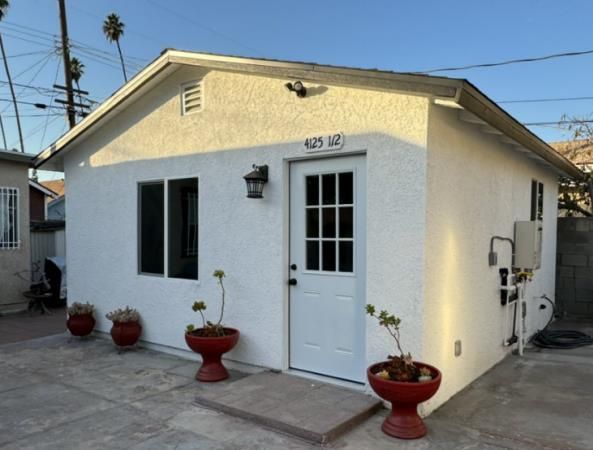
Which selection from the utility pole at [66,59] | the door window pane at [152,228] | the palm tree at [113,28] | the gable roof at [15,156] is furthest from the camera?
the palm tree at [113,28]

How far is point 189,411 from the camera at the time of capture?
4215 millimetres

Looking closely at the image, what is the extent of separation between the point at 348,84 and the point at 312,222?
148 cm

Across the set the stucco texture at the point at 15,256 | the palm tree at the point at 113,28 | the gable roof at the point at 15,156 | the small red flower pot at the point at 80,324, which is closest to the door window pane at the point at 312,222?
the small red flower pot at the point at 80,324

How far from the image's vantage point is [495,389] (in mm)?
4832

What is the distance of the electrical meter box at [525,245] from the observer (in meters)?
6.02

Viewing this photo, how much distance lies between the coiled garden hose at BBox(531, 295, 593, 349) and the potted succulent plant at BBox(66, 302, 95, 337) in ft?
22.2

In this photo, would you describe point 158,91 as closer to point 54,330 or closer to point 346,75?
point 346,75

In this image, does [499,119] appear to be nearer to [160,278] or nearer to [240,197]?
[240,197]

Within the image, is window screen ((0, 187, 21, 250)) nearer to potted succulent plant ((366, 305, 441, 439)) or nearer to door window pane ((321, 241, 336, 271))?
door window pane ((321, 241, 336, 271))

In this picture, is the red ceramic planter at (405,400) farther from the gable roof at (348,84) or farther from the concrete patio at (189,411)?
the gable roof at (348,84)

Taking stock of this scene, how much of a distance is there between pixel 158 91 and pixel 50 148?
8.08 feet

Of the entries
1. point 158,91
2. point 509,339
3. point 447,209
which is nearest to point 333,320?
point 447,209

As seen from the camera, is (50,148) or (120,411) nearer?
(120,411)

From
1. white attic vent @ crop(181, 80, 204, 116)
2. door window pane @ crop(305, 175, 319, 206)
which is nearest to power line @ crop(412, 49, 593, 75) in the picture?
white attic vent @ crop(181, 80, 204, 116)
